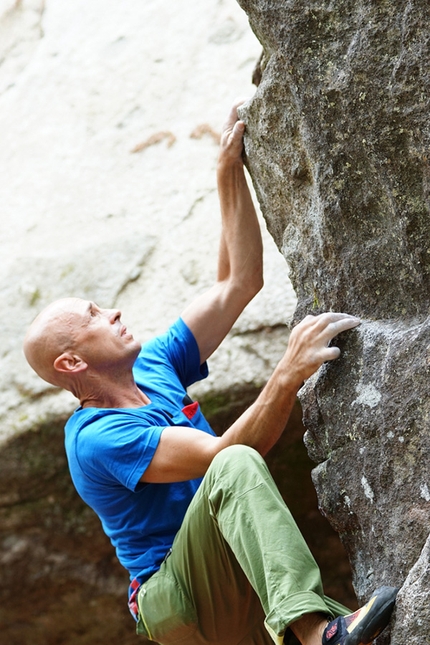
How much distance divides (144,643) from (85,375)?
2320mm

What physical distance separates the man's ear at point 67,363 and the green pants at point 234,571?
25.1 inches

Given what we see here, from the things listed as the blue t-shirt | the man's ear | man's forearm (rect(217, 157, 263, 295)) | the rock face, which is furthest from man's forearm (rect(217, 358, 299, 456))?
man's forearm (rect(217, 157, 263, 295))

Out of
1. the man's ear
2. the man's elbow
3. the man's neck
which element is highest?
the man's ear

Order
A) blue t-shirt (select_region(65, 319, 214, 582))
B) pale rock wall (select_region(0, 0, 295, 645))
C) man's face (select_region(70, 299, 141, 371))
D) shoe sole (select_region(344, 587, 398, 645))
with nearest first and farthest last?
1. shoe sole (select_region(344, 587, 398, 645))
2. blue t-shirt (select_region(65, 319, 214, 582))
3. man's face (select_region(70, 299, 141, 371))
4. pale rock wall (select_region(0, 0, 295, 645))

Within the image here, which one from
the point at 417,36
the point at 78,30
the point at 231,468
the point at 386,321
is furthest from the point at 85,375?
the point at 78,30

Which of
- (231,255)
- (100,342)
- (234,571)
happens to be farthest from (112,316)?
(234,571)

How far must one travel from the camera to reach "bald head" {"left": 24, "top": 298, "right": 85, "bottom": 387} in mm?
2822

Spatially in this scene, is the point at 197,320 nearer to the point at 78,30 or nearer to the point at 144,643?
the point at 144,643

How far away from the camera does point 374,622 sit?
77.9 inches

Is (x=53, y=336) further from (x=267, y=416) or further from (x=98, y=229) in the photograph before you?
(x=98, y=229)

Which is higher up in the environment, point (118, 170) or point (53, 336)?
point (53, 336)

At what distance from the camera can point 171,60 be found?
16.6 ft

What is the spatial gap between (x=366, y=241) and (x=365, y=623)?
0.95m

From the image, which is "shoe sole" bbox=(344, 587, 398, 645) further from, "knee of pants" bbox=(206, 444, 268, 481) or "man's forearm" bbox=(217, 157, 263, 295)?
"man's forearm" bbox=(217, 157, 263, 295)
